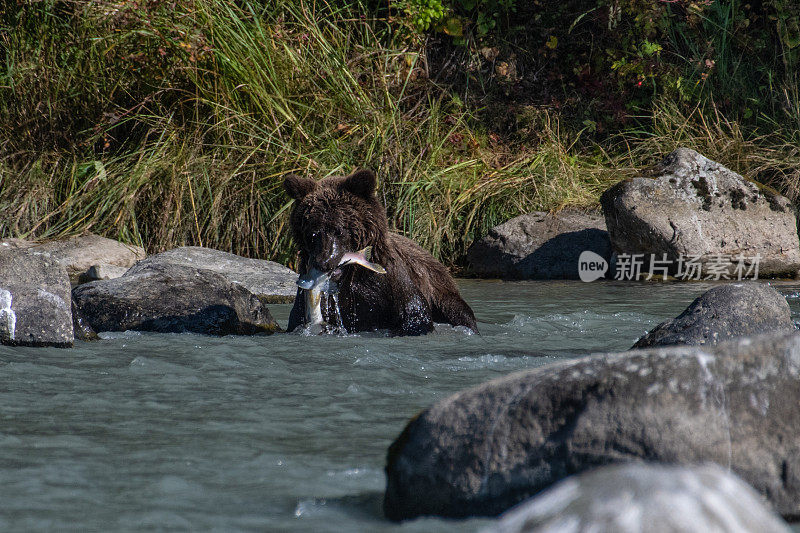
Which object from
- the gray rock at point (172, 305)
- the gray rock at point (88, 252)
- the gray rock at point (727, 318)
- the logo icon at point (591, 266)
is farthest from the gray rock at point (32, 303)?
the logo icon at point (591, 266)

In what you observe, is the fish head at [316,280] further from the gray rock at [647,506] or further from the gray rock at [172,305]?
the gray rock at [647,506]

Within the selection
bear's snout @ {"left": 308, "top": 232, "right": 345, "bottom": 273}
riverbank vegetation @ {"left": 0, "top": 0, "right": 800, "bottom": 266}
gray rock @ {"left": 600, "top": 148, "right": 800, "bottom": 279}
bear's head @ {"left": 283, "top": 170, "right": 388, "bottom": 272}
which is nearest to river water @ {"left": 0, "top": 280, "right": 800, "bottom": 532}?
bear's snout @ {"left": 308, "top": 232, "right": 345, "bottom": 273}

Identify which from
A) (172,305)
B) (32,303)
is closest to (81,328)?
(32,303)

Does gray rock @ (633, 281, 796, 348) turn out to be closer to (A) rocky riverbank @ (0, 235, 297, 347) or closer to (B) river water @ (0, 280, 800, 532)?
(B) river water @ (0, 280, 800, 532)

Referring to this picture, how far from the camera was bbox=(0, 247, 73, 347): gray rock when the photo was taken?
5109mm

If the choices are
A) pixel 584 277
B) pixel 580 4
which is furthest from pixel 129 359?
pixel 580 4

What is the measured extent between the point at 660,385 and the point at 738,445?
248mm

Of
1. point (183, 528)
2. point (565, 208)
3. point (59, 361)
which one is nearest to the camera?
point (183, 528)

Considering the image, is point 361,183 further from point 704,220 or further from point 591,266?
point 704,220

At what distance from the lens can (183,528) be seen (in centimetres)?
232

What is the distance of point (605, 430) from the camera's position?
7.64ft

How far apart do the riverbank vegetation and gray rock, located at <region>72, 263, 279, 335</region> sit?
337cm

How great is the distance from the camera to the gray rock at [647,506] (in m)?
1.38

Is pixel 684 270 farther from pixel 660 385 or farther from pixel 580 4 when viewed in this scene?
pixel 660 385
